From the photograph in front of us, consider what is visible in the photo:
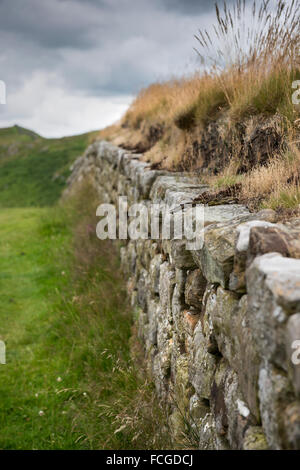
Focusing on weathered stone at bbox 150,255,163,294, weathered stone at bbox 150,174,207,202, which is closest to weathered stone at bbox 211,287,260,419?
weathered stone at bbox 150,174,207,202

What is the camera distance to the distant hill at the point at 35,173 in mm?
20828

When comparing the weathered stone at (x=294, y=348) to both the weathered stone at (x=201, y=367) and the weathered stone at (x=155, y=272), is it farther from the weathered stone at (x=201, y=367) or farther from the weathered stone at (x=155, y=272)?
the weathered stone at (x=155, y=272)

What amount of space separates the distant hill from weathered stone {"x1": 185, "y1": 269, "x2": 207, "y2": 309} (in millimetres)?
16989

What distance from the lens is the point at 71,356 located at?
4.07m

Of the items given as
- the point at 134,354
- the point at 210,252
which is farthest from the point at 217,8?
the point at 134,354

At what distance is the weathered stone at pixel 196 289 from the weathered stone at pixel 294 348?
1.12m

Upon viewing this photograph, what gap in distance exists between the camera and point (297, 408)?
1.04 m

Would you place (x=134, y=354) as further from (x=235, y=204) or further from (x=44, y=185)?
(x=44, y=185)

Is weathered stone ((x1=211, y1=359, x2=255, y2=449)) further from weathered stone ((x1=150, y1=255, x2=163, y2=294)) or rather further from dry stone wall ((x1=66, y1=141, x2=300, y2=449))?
weathered stone ((x1=150, y1=255, x2=163, y2=294))

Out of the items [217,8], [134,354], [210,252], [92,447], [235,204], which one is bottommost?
[92,447]

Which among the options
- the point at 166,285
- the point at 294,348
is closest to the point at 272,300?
Answer: the point at 294,348

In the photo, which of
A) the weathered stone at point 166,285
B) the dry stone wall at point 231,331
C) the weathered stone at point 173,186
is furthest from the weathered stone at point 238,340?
the weathered stone at point 173,186

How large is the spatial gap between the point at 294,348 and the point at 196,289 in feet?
3.86

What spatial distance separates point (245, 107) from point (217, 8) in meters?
1.04
